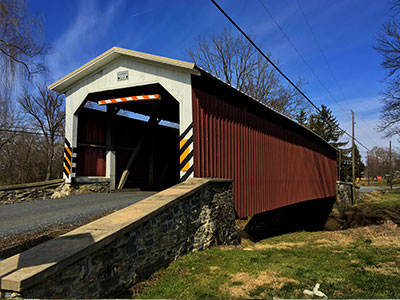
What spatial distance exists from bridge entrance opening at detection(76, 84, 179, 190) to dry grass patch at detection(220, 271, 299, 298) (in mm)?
5424

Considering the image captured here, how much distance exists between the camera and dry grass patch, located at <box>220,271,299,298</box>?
3.77 metres

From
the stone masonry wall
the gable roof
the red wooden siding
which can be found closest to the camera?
the stone masonry wall

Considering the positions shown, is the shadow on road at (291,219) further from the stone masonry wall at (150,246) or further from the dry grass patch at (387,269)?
the dry grass patch at (387,269)

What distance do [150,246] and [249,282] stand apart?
1.53 m

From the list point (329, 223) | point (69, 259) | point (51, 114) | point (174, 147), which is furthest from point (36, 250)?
point (51, 114)

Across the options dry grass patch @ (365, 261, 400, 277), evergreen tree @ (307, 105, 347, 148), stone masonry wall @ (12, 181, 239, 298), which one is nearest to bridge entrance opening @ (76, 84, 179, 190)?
stone masonry wall @ (12, 181, 239, 298)

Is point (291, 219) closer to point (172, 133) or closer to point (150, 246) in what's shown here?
point (172, 133)

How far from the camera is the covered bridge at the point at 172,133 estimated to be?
7.21 m

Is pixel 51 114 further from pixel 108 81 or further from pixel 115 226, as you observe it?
pixel 115 226

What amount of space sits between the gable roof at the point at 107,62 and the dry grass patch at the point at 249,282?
15.1 ft

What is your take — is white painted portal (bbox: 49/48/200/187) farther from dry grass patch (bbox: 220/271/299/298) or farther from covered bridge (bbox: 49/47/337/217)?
dry grass patch (bbox: 220/271/299/298)

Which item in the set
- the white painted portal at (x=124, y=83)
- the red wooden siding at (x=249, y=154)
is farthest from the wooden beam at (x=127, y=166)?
the red wooden siding at (x=249, y=154)

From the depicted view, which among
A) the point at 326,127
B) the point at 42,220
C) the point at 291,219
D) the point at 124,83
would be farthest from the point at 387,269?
the point at 326,127

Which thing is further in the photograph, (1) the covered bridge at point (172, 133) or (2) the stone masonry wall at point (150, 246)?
(1) the covered bridge at point (172, 133)
